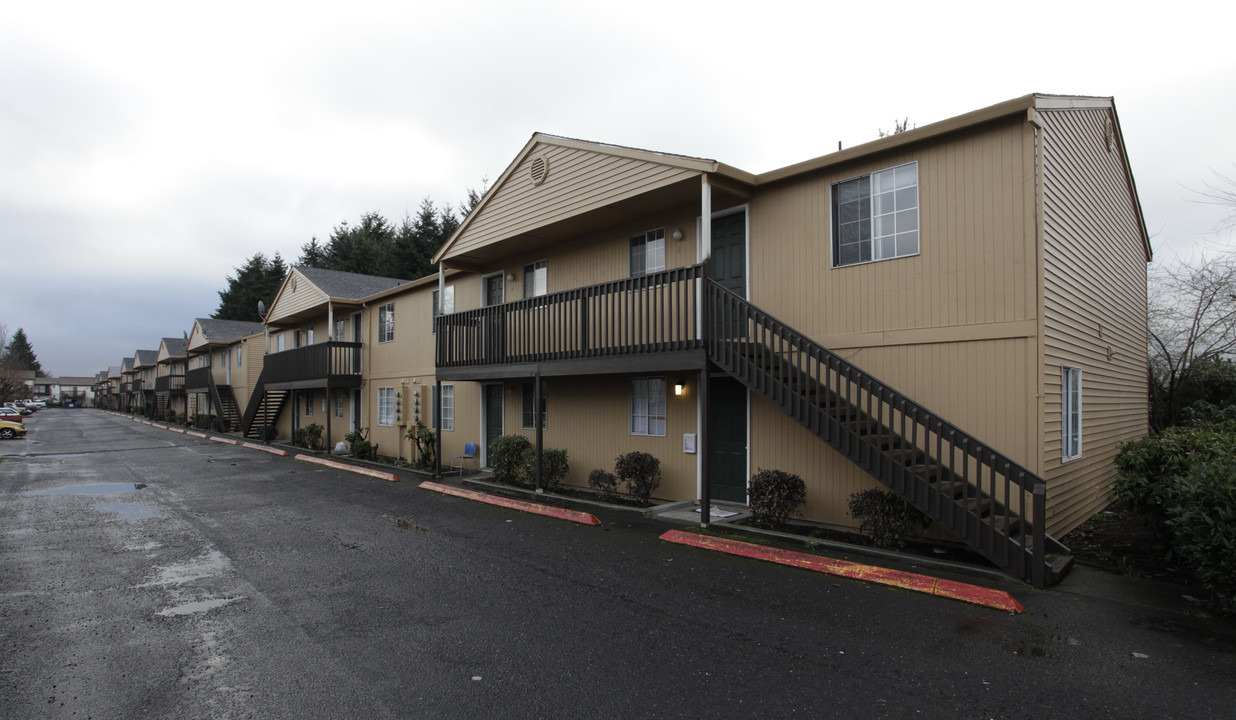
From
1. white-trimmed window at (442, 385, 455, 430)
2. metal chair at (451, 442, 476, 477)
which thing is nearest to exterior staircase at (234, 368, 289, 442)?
white-trimmed window at (442, 385, 455, 430)

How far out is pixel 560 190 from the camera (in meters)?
11.5

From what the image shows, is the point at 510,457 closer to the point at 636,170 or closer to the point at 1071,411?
the point at 636,170

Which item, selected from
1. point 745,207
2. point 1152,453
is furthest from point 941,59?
point 1152,453

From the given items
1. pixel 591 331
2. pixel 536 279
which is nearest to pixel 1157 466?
pixel 591 331

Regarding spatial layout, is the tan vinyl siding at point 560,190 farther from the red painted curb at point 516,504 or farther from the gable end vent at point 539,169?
the red painted curb at point 516,504

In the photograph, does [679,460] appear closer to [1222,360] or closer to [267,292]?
[1222,360]

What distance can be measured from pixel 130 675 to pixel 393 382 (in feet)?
49.6

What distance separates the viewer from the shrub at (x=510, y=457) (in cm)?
1288

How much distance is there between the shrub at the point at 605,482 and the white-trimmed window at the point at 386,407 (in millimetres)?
9895

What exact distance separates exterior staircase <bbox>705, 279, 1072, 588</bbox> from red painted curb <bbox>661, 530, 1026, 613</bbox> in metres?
0.63

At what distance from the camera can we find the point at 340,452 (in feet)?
66.6

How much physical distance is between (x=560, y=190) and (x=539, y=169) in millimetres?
943

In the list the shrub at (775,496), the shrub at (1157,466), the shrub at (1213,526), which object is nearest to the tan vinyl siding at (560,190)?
the shrub at (775,496)

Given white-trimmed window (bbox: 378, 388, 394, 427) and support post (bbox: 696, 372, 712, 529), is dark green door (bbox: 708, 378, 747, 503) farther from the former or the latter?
white-trimmed window (bbox: 378, 388, 394, 427)
